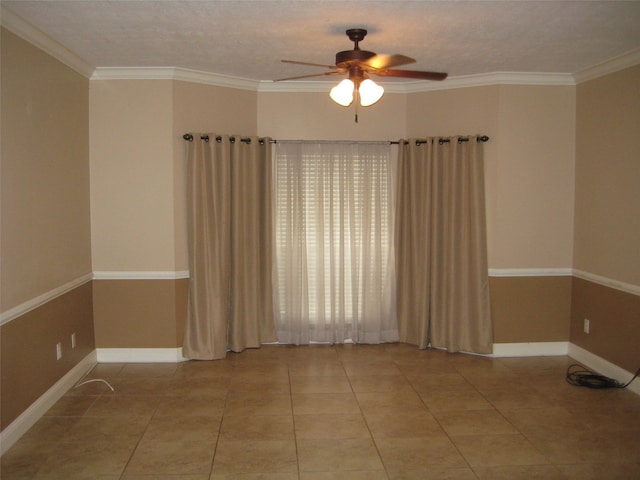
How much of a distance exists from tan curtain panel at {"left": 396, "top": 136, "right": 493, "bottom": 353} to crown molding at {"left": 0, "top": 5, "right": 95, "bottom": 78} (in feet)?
9.94

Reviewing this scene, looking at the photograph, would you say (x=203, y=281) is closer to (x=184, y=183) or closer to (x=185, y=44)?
(x=184, y=183)

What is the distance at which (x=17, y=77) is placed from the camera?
3.67 m

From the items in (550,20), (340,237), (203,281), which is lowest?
(203,281)

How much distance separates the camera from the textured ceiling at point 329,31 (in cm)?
341

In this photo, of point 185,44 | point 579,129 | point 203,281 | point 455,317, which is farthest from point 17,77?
point 579,129

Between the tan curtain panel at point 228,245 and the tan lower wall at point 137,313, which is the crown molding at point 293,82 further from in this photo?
the tan lower wall at point 137,313

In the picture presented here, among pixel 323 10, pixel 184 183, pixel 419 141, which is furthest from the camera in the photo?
pixel 419 141

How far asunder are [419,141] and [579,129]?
58.3 inches

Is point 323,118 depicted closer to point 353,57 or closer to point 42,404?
point 353,57

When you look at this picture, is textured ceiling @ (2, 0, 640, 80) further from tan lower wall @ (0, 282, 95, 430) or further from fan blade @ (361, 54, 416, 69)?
tan lower wall @ (0, 282, 95, 430)

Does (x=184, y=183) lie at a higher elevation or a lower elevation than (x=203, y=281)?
higher

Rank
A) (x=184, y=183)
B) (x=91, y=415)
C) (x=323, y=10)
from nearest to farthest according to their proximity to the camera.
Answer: (x=323, y=10) → (x=91, y=415) → (x=184, y=183)

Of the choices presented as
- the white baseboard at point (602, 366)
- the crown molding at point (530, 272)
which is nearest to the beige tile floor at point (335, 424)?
the white baseboard at point (602, 366)

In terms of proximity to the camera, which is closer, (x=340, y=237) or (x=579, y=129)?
(x=579, y=129)
